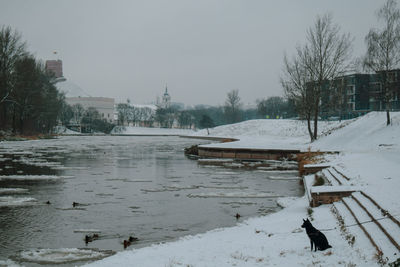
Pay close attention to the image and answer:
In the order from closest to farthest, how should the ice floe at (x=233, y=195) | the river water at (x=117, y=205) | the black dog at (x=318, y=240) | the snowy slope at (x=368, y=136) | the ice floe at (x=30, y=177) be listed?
the black dog at (x=318, y=240), the river water at (x=117, y=205), the ice floe at (x=233, y=195), the ice floe at (x=30, y=177), the snowy slope at (x=368, y=136)

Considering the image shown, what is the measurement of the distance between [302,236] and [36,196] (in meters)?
11.0

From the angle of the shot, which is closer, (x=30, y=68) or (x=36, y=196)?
(x=36, y=196)

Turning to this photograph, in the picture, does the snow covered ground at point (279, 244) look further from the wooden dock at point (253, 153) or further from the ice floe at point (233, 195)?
the wooden dock at point (253, 153)

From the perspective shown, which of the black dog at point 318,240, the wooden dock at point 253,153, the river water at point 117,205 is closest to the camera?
the black dog at point 318,240

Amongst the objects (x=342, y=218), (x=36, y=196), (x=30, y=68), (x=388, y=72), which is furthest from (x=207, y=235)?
(x=30, y=68)

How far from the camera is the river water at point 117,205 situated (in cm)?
1080

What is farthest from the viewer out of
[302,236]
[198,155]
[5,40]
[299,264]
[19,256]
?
[5,40]

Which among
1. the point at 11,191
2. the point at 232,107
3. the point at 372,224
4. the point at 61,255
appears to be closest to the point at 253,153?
the point at 11,191

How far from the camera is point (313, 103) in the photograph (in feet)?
146

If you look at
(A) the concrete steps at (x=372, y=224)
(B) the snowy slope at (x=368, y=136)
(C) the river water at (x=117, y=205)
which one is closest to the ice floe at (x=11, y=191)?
(C) the river water at (x=117, y=205)

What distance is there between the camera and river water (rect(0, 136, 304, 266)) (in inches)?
425

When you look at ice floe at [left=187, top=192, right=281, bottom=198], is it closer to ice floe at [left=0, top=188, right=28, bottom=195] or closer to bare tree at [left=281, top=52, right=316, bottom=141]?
ice floe at [left=0, top=188, right=28, bottom=195]

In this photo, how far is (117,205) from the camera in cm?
1534

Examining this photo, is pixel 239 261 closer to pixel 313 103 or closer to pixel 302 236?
pixel 302 236
